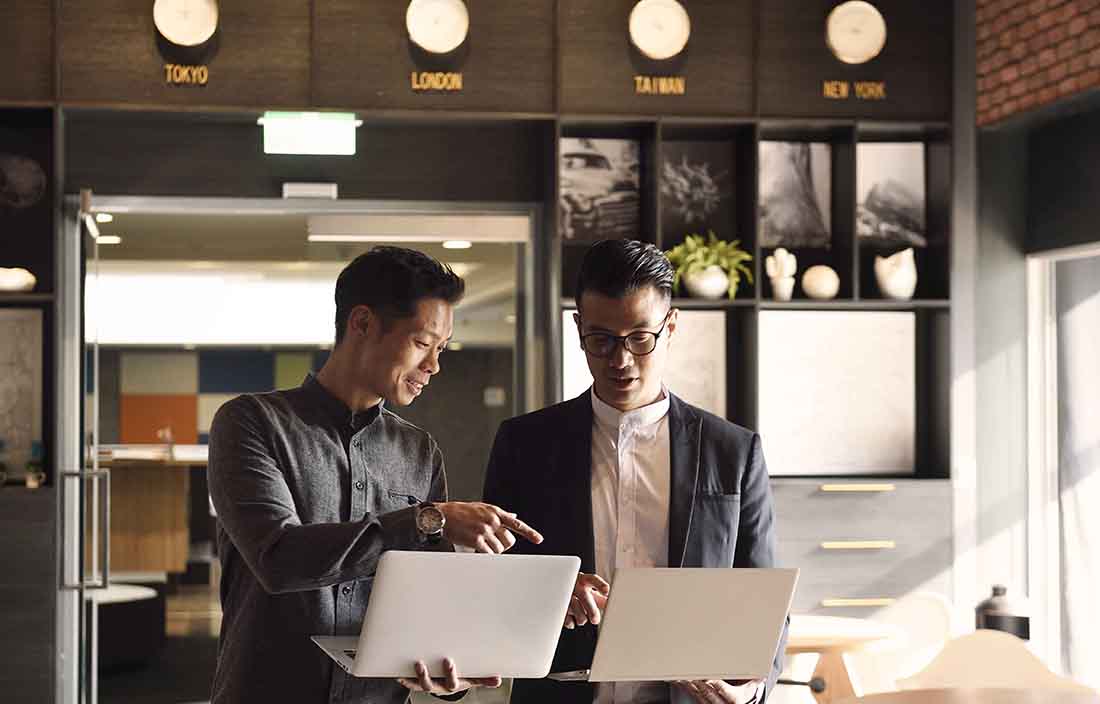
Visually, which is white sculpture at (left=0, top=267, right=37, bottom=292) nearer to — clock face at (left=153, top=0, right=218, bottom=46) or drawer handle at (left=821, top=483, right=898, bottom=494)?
clock face at (left=153, top=0, right=218, bottom=46)

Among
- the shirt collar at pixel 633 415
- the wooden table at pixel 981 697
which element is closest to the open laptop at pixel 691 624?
the shirt collar at pixel 633 415

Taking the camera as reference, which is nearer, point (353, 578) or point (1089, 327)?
point (353, 578)

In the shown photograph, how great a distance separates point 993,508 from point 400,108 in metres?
2.94

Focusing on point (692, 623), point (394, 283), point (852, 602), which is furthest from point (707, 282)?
point (692, 623)

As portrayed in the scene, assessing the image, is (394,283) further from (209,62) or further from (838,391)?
(838,391)

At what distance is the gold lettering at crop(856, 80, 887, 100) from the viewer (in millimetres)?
5898

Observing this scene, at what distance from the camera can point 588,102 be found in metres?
5.70

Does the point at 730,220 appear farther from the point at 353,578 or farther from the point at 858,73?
the point at 353,578

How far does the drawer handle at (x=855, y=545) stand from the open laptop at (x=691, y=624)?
368 centimetres

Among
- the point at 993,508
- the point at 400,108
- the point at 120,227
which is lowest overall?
the point at 993,508

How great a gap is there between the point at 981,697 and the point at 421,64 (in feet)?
11.0

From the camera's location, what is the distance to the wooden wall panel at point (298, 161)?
581cm

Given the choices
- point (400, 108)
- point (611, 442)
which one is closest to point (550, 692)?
point (611, 442)

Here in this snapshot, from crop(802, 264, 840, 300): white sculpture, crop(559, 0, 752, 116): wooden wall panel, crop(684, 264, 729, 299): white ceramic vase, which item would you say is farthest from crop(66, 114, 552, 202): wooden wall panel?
crop(802, 264, 840, 300): white sculpture
